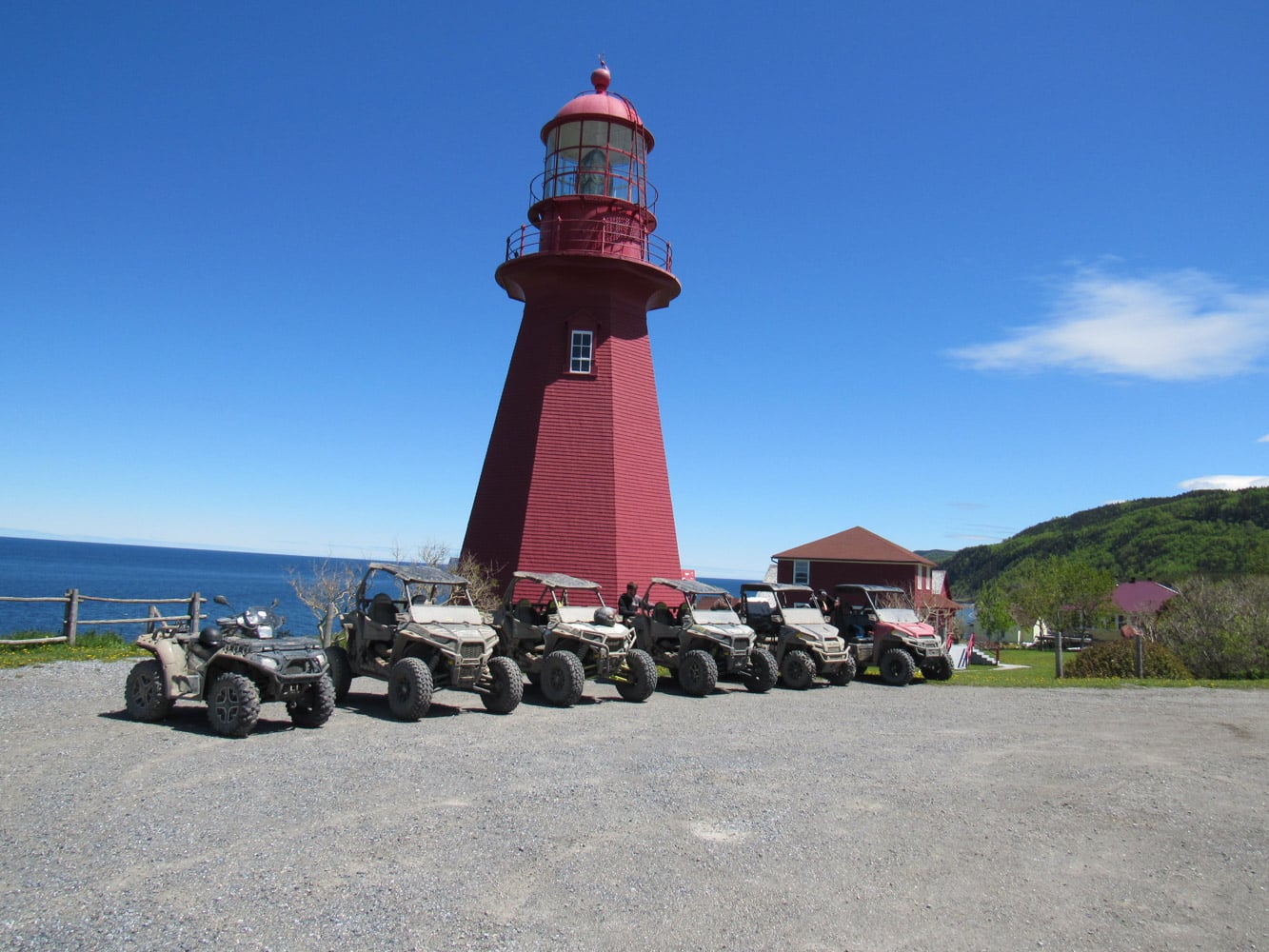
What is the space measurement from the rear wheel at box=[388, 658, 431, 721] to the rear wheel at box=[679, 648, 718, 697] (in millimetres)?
4564

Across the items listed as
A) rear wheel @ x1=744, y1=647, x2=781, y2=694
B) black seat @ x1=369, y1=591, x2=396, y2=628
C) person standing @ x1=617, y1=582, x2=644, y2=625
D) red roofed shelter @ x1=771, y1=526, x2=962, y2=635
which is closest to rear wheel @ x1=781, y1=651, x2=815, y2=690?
rear wheel @ x1=744, y1=647, x2=781, y2=694

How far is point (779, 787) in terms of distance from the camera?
7449mm

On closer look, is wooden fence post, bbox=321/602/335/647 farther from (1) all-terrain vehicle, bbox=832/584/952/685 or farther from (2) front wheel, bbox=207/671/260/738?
(1) all-terrain vehicle, bbox=832/584/952/685

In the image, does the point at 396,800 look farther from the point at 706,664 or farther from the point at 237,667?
the point at 706,664

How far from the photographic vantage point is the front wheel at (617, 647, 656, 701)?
493 inches

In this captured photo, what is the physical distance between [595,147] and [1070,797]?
16.8 meters

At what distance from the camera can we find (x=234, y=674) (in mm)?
8938

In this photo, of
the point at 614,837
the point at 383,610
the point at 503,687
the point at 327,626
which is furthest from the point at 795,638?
the point at 327,626

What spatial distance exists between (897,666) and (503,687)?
7961mm

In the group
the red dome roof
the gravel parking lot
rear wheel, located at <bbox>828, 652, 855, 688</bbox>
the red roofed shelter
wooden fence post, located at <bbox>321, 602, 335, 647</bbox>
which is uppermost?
the red dome roof

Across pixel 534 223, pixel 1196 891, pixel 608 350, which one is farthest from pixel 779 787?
pixel 534 223

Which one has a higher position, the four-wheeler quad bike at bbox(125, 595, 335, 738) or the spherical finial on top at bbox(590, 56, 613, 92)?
the spherical finial on top at bbox(590, 56, 613, 92)

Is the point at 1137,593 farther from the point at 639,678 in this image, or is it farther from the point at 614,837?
the point at 614,837

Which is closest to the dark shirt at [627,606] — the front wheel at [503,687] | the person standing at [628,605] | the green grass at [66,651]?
the person standing at [628,605]
